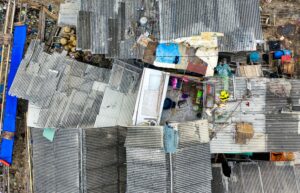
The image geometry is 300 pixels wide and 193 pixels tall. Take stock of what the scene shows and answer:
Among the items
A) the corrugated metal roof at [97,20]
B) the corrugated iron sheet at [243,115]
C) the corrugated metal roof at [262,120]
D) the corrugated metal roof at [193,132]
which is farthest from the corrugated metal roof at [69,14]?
the corrugated iron sheet at [243,115]

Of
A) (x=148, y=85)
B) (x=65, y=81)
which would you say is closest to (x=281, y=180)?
(x=148, y=85)

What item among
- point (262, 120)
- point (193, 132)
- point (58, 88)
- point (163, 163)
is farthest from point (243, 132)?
point (58, 88)

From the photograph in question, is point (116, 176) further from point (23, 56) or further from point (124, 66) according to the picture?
point (23, 56)

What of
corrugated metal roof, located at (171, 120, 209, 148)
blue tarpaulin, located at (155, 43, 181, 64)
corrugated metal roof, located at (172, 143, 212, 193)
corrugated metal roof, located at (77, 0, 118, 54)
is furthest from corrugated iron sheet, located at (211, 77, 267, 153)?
corrugated metal roof, located at (77, 0, 118, 54)

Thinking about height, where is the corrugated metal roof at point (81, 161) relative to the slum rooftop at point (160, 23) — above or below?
below

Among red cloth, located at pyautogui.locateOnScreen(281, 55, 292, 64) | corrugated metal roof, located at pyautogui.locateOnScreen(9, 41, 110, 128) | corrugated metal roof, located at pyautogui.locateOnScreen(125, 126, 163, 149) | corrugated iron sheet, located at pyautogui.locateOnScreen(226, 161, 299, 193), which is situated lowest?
corrugated iron sheet, located at pyautogui.locateOnScreen(226, 161, 299, 193)

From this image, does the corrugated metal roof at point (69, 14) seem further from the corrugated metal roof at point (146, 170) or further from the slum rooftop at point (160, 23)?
the corrugated metal roof at point (146, 170)

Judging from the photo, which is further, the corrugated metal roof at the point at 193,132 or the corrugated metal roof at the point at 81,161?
the corrugated metal roof at the point at 81,161

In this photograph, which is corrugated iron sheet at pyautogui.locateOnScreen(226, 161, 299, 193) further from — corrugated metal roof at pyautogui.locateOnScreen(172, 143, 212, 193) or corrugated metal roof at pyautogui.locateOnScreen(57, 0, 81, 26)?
corrugated metal roof at pyautogui.locateOnScreen(57, 0, 81, 26)
